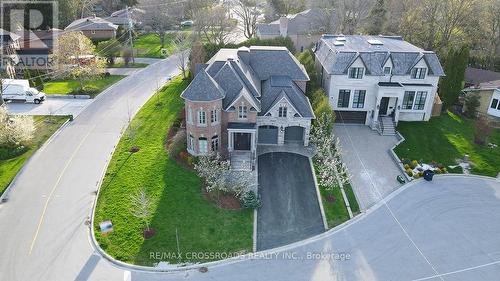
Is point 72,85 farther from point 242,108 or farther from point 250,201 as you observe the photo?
point 250,201

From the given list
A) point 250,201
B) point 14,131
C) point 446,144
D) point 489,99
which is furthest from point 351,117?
point 14,131

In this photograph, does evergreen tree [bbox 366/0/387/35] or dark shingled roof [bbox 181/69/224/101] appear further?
evergreen tree [bbox 366/0/387/35]

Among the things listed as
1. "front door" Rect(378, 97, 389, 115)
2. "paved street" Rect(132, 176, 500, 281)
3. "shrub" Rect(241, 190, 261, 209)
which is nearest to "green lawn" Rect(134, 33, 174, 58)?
"front door" Rect(378, 97, 389, 115)

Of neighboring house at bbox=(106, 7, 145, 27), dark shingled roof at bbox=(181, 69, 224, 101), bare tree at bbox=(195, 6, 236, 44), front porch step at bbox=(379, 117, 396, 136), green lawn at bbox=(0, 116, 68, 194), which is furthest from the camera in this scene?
neighboring house at bbox=(106, 7, 145, 27)

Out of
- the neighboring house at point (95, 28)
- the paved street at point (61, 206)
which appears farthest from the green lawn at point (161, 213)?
the neighboring house at point (95, 28)

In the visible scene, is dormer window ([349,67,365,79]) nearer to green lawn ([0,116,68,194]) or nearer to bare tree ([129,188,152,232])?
bare tree ([129,188,152,232])

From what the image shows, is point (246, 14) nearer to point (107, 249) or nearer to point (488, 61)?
point (488, 61)
